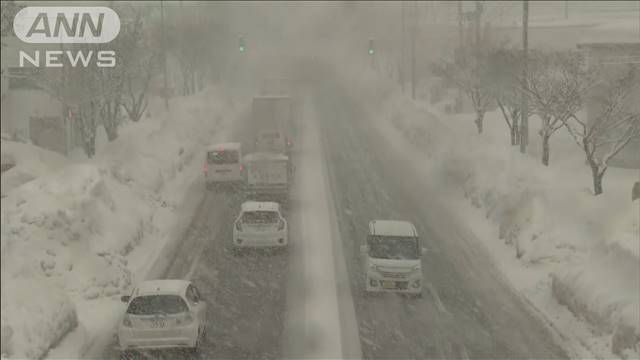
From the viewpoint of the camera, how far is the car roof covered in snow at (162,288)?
1817 cm

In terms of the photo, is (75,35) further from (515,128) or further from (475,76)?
(475,76)


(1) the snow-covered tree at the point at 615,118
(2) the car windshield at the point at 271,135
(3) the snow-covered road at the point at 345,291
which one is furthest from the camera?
(2) the car windshield at the point at 271,135

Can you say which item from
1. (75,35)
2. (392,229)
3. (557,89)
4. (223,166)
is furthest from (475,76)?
(392,229)

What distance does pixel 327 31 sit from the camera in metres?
141

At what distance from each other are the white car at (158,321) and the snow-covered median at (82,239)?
5.07 feet

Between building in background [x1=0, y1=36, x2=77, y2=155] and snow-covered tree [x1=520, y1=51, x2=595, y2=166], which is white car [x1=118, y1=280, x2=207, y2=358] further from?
building in background [x1=0, y1=36, x2=77, y2=155]

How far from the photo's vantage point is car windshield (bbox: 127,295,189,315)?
58.6ft

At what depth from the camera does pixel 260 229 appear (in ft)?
90.0

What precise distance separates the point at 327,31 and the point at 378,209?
110610 mm

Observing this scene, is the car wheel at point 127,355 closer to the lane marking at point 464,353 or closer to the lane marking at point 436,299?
the lane marking at point 464,353

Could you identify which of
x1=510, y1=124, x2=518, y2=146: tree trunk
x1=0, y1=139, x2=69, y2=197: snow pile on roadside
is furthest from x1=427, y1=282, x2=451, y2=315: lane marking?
x1=510, y1=124, x2=518, y2=146: tree trunk

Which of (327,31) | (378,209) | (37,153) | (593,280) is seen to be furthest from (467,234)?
(327,31)

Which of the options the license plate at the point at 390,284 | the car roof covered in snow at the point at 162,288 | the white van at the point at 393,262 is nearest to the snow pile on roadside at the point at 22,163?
the car roof covered in snow at the point at 162,288

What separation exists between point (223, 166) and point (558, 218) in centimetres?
1648
